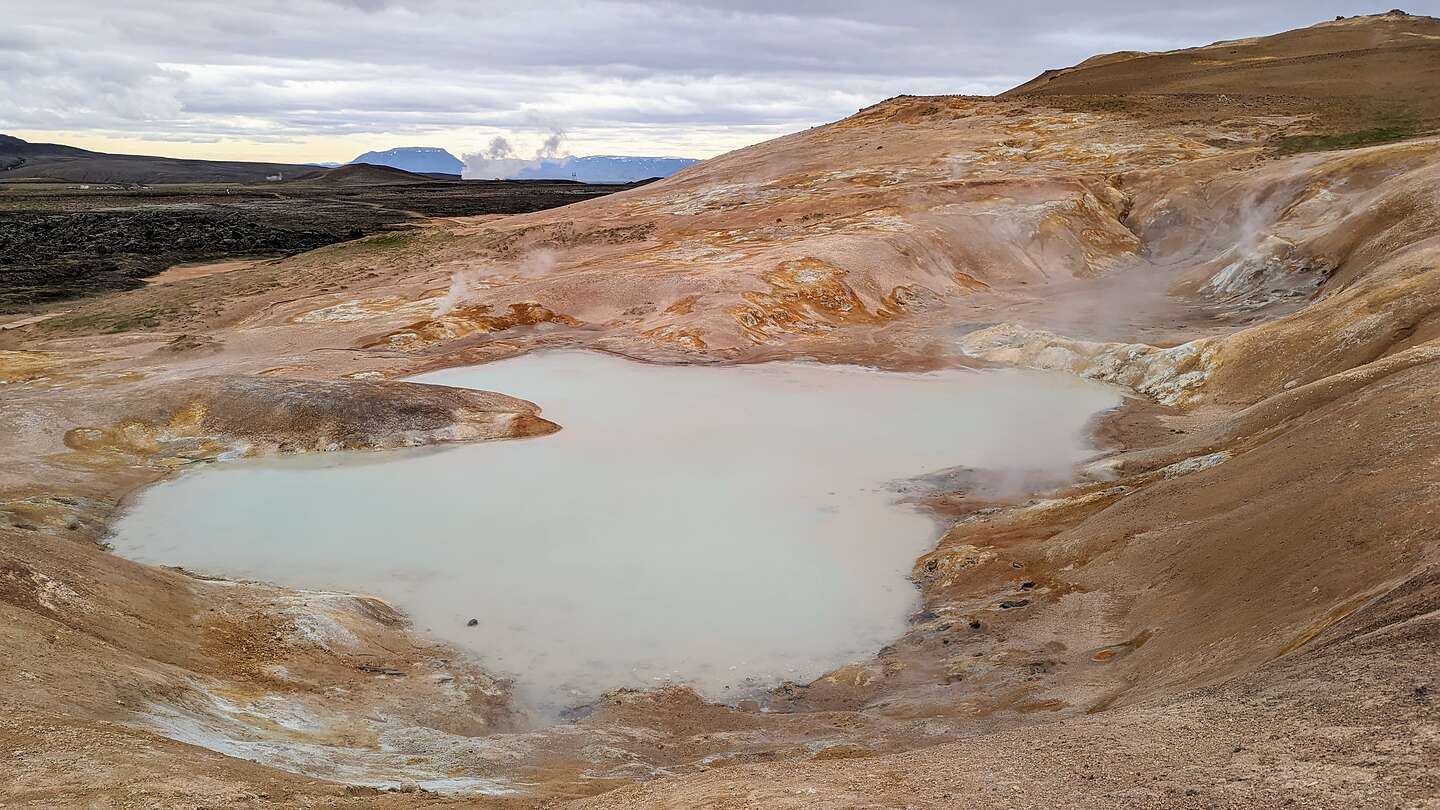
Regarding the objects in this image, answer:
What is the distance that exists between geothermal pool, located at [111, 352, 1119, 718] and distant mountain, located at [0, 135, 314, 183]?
11935 cm

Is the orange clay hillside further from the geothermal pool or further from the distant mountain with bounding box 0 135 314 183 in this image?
the distant mountain with bounding box 0 135 314 183

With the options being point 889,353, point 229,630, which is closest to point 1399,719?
point 229,630

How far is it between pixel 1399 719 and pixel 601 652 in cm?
727

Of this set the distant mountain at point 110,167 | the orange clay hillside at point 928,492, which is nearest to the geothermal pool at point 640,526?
the orange clay hillside at point 928,492

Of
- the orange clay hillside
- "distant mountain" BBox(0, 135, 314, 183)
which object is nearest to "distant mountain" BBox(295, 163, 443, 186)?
"distant mountain" BBox(0, 135, 314, 183)

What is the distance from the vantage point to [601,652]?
10.4m

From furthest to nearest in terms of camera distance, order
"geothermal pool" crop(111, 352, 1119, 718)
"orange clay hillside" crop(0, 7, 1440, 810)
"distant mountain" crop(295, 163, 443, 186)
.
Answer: "distant mountain" crop(295, 163, 443, 186) → "geothermal pool" crop(111, 352, 1119, 718) → "orange clay hillside" crop(0, 7, 1440, 810)

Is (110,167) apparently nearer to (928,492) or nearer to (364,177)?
(364,177)

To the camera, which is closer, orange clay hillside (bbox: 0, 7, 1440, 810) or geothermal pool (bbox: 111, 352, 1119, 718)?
orange clay hillside (bbox: 0, 7, 1440, 810)

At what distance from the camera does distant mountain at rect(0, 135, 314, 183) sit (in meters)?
122

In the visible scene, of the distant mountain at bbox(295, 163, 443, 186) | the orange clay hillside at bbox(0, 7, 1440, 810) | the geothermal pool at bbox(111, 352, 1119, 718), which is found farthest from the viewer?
the distant mountain at bbox(295, 163, 443, 186)

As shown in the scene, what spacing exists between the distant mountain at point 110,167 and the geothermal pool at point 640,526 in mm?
119350

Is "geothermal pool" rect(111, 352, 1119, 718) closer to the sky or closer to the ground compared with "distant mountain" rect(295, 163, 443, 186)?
closer to the ground

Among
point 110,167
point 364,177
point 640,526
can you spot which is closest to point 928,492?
point 640,526
